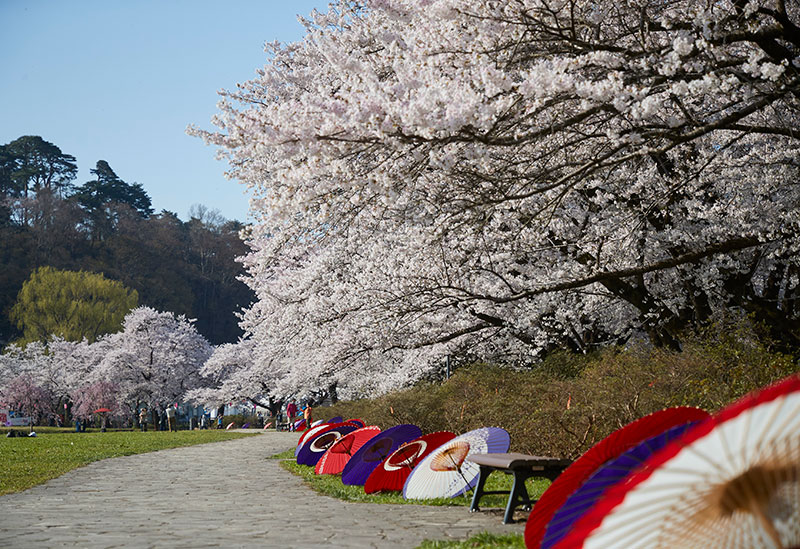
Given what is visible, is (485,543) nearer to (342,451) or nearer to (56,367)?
(342,451)

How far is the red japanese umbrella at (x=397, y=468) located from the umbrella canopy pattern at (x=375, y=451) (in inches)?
18.2

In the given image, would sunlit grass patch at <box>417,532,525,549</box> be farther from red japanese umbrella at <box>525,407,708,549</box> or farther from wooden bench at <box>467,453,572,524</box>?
wooden bench at <box>467,453,572,524</box>

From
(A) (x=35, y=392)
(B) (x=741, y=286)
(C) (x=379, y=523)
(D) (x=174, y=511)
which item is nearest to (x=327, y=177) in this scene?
(C) (x=379, y=523)

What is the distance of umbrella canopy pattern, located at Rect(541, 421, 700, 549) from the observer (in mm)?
3541

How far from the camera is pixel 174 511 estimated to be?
689cm

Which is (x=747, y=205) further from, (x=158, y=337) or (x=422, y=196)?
(x=158, y=337)

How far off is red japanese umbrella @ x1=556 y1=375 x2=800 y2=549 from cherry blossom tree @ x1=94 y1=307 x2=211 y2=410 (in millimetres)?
50196

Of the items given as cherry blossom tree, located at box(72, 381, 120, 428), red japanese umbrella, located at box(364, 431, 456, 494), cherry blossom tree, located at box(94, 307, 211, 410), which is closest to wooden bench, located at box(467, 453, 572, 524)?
red japanese umbrella, located at box(364, 431, 456, 494)

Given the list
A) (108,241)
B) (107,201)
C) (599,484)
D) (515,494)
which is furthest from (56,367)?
(599,484)

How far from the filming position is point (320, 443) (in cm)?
1217

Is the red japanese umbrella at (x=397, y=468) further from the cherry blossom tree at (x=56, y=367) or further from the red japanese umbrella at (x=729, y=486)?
the cherry blossom tree at (x=56, y=367)

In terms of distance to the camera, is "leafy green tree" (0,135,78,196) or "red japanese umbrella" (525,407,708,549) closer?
"red japanese umbrella" (525,407,708,549)

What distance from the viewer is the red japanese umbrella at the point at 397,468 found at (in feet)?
26.3

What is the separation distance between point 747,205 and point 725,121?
4.69m
